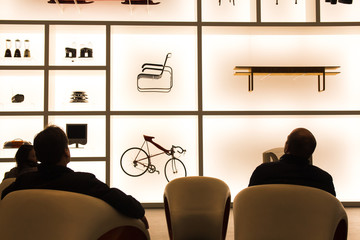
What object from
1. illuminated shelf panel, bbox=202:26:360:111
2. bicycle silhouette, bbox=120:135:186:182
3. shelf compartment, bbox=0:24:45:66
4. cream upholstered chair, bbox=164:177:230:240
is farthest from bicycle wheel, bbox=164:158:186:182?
shelf compartment, bbox=0:24:45:66

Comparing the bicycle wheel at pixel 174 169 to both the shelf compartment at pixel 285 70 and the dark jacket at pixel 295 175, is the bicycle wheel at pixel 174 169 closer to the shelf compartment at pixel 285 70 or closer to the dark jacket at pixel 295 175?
the shelf compartment at pixel 285 70

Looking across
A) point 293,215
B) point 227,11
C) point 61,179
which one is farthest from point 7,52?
point 293,215

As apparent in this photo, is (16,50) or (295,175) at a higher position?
(16,50)

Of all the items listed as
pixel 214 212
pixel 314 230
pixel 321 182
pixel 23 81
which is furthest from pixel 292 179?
pixel 23 81

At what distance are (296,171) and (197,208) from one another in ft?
3.97

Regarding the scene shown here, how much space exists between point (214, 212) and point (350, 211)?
2901 millimetres

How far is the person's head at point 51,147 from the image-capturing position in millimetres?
1774

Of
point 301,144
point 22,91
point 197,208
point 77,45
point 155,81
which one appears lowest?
point 197,208

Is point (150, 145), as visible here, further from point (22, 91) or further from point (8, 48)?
point (8, 48)

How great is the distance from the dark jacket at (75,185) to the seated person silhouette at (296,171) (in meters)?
A: 0.92

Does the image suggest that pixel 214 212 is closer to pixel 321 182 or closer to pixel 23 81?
pixel 321 182

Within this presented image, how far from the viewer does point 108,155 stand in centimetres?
502

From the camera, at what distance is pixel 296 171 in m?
2.19

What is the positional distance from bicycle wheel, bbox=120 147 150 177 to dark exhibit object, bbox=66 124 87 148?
0.72 metres
